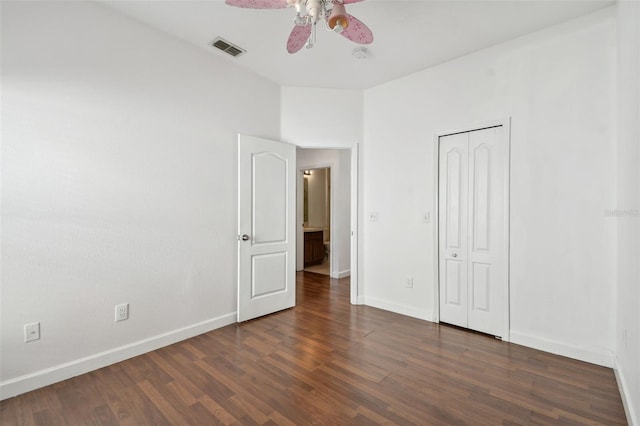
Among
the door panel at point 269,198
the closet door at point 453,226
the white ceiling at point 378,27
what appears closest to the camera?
the white ceiling at point 378,27

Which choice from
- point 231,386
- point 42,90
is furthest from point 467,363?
point 42,90

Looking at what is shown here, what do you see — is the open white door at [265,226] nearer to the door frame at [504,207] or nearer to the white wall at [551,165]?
the white wall at [551,165]

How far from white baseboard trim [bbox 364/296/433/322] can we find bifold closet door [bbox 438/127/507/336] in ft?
0.61

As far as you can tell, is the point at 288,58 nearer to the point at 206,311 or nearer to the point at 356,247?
the point at 356,247

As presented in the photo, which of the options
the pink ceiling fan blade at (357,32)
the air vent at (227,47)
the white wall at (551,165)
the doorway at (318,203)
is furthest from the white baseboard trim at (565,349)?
the doorway at (318,203)

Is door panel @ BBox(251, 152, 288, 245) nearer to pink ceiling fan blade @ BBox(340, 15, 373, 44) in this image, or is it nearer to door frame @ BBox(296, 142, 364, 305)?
door frame @ BBox(296, 142, 364, 305)

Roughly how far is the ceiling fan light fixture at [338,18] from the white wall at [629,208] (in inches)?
59.8

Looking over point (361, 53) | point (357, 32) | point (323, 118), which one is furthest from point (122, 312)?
point (361, 53)

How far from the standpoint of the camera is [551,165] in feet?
8.87

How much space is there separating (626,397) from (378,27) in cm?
324

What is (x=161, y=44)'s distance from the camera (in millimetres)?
2848

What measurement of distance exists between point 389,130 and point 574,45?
183 cm

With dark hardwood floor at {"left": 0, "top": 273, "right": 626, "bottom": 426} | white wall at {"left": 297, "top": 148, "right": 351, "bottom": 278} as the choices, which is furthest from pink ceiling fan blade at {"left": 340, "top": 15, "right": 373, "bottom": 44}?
white wall at {"left": 297, "top": 148, "right": 351, "bottom": 278}

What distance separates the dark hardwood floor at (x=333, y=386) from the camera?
187cm
